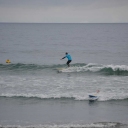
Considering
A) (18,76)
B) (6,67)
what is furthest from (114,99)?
(6,67)

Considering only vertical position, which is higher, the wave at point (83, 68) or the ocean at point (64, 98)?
the wave at point (83, 68)

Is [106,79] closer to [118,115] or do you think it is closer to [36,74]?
[36,74]

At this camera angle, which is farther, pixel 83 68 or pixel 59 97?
pixel 83 68

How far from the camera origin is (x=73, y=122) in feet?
47.1

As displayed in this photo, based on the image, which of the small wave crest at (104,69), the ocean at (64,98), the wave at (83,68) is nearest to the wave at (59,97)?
the ocean at (64,98)

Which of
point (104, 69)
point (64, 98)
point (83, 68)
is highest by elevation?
point (83, 68)

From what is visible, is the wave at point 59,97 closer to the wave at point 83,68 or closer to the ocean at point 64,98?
the ocean at point 64,98

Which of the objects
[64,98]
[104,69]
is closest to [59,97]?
[64,98]

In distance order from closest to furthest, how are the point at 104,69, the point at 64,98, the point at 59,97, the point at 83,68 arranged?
1. the point at 64,98
2. the point at 59,97
3. the point at 104,69
4. the point at 83,68

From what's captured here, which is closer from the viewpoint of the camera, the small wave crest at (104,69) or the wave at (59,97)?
the wave at (59,97)

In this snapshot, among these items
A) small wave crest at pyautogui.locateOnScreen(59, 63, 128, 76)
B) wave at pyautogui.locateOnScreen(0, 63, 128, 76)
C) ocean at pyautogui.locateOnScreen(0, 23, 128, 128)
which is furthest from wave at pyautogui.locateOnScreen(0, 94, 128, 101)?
small wave crest at pyautogui.locateOnScreen(59, 63, 128, 76)

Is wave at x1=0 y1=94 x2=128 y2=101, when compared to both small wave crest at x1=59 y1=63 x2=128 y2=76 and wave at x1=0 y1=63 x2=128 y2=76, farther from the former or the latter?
small wave crest at x1=59 y1=63 x2=128 y2=76

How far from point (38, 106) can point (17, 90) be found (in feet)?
11.3

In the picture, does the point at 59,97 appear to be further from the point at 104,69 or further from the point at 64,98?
the point at 104,69
